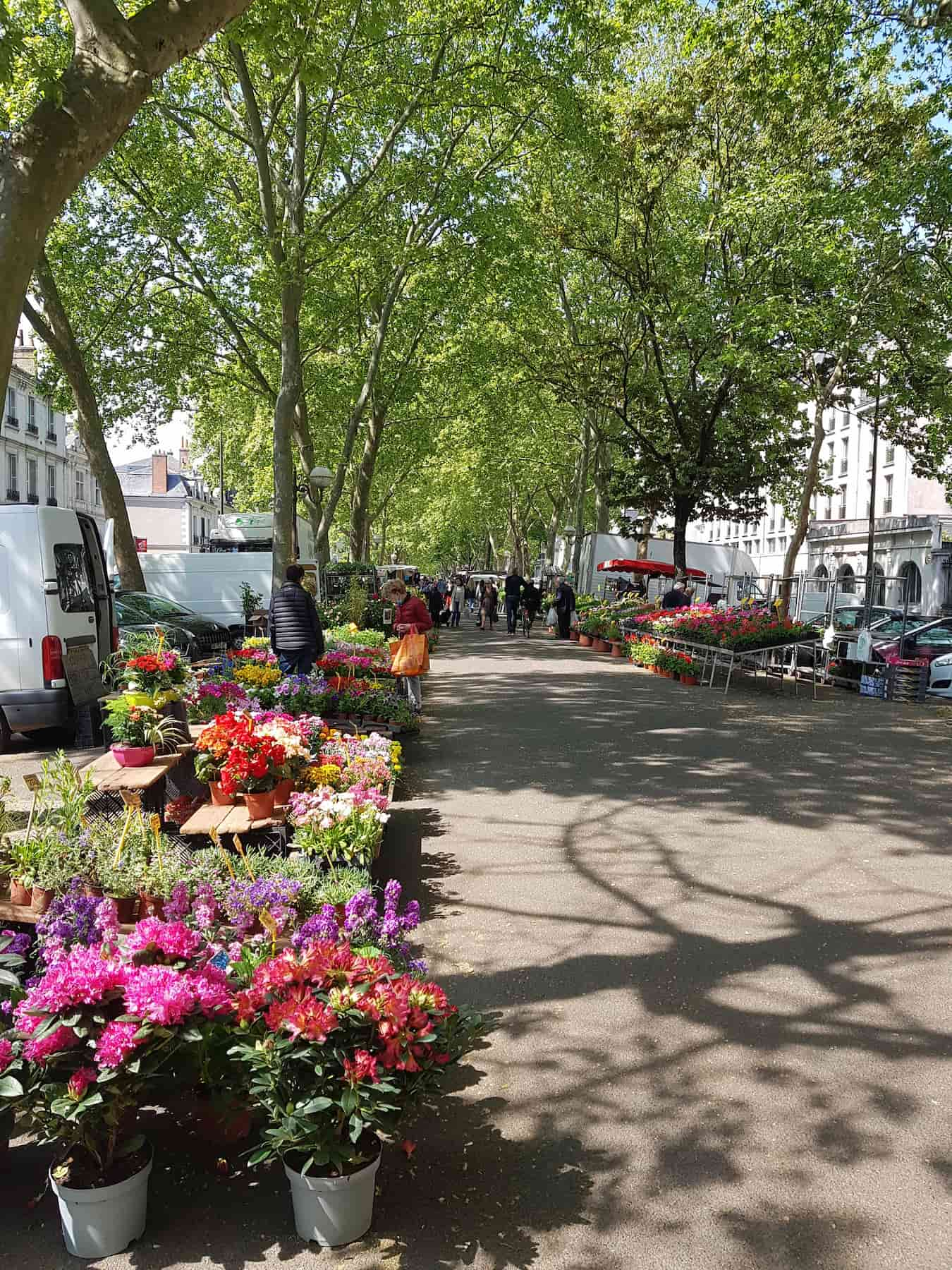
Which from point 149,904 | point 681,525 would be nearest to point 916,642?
point 681,525

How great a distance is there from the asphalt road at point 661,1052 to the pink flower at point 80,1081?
1.76 feet

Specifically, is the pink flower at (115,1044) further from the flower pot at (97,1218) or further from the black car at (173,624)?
the black car at (173,624)

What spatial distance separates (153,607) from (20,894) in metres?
14.7

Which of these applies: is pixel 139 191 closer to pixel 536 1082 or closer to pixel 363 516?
pixel 363 516

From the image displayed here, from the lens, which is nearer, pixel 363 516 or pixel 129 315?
pixel 129 315

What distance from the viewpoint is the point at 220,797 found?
20.6ft

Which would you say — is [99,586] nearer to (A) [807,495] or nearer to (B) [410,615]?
(B) [410,615]

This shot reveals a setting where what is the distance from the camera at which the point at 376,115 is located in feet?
59.7

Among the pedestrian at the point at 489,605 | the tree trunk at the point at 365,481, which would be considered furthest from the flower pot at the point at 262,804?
the pedestrian at the point at 489,605

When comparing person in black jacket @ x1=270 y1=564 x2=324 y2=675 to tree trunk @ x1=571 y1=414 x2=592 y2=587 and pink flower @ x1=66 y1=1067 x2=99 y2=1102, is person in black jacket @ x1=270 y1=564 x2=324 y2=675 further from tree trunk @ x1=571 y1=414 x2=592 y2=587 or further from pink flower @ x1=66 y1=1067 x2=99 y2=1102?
tree trunk @ x1=571 y1=414 x2=592 y2=587

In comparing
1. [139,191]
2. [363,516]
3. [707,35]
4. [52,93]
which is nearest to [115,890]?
[52,93]

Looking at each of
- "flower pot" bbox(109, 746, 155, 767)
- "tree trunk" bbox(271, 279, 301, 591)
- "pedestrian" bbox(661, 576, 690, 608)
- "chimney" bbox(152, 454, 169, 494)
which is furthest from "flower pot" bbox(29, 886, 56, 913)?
"chimney" bbox(152, 454, 169, 494)

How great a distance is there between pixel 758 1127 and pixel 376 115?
1847 cm

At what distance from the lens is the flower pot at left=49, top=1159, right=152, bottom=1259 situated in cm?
291
